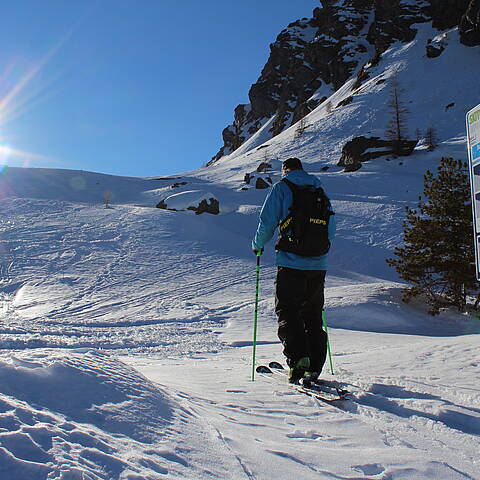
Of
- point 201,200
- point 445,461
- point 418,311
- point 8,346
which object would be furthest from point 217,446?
point 201,200

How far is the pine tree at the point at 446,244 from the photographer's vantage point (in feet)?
33.3

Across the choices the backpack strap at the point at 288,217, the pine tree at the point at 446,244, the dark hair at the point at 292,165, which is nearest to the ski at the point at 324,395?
the backpack strap at the point at 288,217

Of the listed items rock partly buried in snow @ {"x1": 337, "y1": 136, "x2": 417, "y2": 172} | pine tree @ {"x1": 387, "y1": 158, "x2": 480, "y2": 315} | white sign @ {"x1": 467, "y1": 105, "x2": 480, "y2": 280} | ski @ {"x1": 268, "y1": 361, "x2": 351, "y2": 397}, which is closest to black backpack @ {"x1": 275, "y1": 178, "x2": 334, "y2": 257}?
ski @ {"x1": 268, "y1": 361, "x2": 351, "y2": 397}

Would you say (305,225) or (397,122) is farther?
Answer: (397,122)

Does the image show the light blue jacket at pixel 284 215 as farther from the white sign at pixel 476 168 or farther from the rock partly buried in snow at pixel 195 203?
the rock partly buried in snow at pixel 195 203

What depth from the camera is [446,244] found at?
10383 millimetres

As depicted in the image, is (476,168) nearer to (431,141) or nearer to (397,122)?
(431,141)

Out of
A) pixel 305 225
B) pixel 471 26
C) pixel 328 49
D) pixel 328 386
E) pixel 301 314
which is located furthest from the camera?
pixel 328 49

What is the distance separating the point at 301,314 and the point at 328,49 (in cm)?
9781

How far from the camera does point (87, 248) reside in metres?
17.5

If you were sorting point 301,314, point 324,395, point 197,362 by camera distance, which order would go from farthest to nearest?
1. point 197,362
2. point 301,314
3. point 324,395

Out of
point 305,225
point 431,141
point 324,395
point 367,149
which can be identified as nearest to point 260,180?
point 367,149

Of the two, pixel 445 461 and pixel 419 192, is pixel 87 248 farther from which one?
pixel 419 192

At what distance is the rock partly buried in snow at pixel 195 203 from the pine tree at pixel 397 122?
21.1 metres
